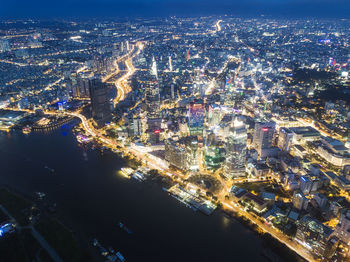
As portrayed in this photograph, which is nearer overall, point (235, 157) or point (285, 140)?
point (235, 157)

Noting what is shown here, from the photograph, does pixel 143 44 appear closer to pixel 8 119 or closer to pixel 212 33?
pixel 212 33

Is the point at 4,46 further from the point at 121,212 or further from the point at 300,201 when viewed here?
the point at 300,201

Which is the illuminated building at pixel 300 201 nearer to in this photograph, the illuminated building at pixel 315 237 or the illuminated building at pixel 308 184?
the illuminated building at pixel 308 184

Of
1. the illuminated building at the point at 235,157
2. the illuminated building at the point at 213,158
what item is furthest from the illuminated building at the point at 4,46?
the illuminated building at the point at 235,157

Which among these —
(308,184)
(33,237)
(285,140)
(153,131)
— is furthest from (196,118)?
(33,237)

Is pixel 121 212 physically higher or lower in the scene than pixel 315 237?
lower

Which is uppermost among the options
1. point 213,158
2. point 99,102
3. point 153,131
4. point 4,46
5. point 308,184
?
point 4,46

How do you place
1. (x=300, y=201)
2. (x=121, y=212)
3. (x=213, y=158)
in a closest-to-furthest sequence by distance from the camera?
(x=300, y=201), (x=121, y=212), (x=213, y=158)
